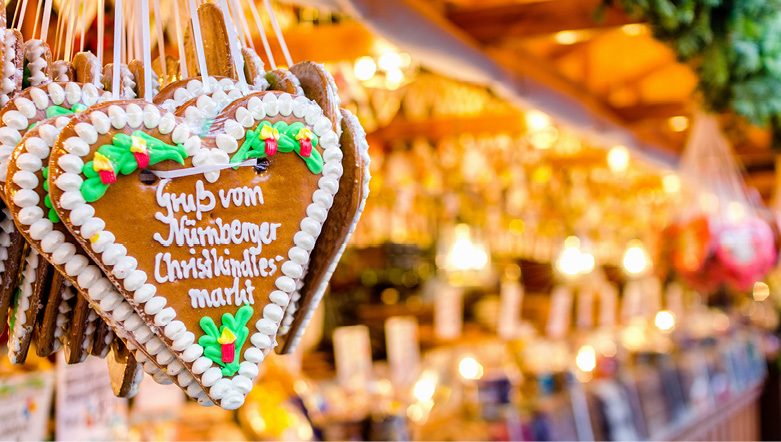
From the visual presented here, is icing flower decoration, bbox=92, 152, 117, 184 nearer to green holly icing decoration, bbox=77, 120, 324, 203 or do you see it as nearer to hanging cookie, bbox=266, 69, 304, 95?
green holly icing decoration, bbox=77, 120, 324, 203

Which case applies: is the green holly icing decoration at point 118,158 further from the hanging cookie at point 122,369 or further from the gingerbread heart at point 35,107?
the hanging cookie at point 122,369

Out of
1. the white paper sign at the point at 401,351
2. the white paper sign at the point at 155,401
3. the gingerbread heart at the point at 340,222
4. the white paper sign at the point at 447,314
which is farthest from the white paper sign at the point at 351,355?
the gingerbread heart at the point at 340,222

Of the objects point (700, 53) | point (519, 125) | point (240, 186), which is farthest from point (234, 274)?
point (519, 125)

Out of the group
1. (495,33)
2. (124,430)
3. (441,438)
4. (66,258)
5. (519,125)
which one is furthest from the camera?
(519,125)

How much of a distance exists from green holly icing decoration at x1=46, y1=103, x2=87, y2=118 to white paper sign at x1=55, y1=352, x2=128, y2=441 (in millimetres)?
1358

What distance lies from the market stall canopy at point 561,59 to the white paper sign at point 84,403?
1110 millimetres

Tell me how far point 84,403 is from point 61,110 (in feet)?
5.01

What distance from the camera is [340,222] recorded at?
758 millimetres

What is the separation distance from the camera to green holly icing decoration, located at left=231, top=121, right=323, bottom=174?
2.15 ft

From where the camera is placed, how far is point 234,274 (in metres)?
0.66

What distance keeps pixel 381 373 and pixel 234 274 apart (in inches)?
199

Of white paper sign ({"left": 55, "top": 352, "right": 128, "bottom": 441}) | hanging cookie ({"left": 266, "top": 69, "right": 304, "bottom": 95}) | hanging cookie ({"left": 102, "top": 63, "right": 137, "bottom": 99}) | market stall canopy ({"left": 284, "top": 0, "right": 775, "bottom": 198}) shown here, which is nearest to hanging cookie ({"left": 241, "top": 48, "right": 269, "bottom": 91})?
hanging cookie ({"left": 266, "top": 69, "right": 304, "bottom": 95})

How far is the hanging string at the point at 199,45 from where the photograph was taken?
67 centimetres

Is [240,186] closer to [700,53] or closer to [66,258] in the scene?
[66,258]
